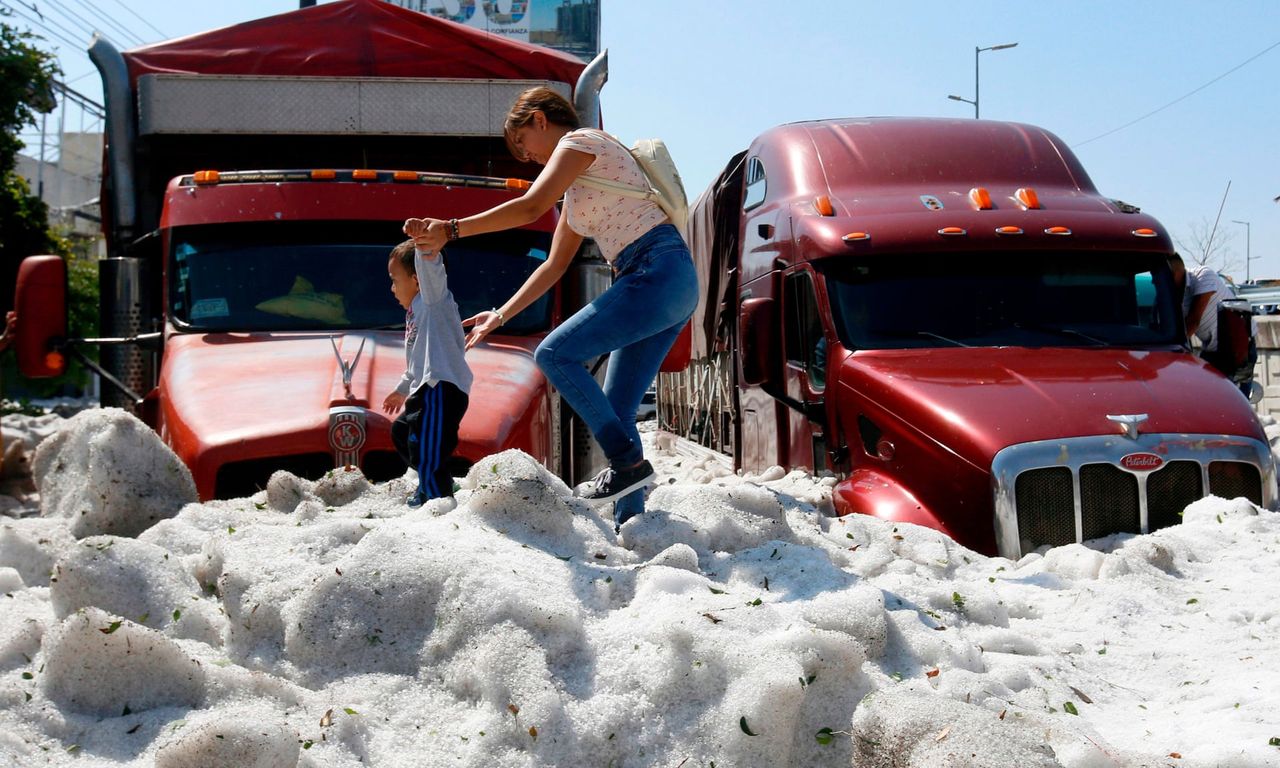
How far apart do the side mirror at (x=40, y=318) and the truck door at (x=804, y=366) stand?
13.5ft

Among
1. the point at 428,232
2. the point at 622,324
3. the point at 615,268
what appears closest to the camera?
the point at 428,232

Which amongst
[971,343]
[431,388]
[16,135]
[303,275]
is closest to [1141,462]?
[971,343]

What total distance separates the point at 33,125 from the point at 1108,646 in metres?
21.3

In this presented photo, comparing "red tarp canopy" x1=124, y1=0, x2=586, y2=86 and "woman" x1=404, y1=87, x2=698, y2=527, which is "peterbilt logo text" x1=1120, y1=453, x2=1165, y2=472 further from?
"red tarp canopy" x1=124, y1=0, x2=586, y2=86

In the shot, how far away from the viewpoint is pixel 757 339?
289 inches

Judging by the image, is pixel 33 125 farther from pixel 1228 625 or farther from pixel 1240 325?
pixel 1228 625

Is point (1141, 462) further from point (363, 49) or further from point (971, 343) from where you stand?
point (363, 49)

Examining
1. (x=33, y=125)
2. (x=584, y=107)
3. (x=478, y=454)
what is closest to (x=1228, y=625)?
(x=478, y=454)

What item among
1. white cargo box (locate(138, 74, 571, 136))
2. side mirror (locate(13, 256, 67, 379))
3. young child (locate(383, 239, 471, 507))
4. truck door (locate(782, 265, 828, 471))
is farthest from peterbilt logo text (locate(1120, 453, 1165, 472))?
side mirror (locate(13, 256, 67, 379))

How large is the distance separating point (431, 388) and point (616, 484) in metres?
0.88

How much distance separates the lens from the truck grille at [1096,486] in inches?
219

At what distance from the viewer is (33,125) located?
67.9 feet

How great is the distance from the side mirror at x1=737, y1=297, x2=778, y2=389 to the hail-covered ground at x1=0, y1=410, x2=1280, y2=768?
302cm

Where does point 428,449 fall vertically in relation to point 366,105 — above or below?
below
